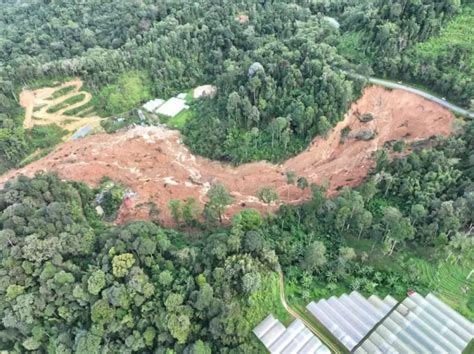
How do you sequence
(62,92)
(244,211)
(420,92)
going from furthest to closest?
(62,92) < (420,92) < (244,211)

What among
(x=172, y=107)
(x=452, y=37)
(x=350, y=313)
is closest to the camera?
(x=350, y=313)

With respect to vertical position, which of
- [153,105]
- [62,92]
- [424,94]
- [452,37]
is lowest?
[153,105]

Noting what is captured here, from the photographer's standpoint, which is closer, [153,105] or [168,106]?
[168,106]

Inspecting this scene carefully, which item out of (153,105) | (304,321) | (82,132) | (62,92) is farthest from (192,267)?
(62,92)

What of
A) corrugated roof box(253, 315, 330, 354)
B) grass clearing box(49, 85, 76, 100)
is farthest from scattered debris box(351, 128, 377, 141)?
grass clearing box(49, 85, 76, 100)

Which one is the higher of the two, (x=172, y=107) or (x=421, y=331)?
(x=421, y=331)

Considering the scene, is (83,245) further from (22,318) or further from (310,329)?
(310,329)

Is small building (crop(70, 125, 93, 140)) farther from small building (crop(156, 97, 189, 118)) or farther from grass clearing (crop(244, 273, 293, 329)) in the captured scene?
grass clearing (crop(244, 273, 293, 329))

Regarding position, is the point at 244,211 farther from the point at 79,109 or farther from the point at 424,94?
the point at 79,109
